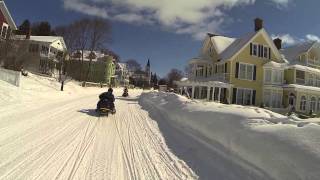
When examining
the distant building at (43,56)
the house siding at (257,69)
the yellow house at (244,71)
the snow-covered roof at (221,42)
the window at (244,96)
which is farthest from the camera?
the distant building at (43,56)

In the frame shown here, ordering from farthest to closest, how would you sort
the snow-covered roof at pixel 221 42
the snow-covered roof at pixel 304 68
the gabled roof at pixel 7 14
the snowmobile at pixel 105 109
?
1. the gabled roof at pixel 7 14
2. the snow-covered roof at pixel 221 42
3. the snow-covered roof at pixel 304 68
4. the snowmobile at pixel 105 109

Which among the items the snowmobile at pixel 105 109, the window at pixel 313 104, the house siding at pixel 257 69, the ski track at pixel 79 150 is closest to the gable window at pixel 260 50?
the house siding at pixel 257 69

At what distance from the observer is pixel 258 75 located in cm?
4106

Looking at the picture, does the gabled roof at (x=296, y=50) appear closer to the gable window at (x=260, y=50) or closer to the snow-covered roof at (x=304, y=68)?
the snow-covered roof at (x=304, y=68)

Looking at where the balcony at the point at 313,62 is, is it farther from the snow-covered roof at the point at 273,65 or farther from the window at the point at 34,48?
the window at the point at 34,48

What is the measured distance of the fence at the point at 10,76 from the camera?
23.5m

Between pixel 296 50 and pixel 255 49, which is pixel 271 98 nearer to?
pixel 255 49

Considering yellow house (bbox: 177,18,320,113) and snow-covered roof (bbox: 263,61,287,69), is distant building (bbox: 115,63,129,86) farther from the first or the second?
snow-covered roof (bbox: 263,61,287,69)

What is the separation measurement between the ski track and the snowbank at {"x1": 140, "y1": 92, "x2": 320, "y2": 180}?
0.67m

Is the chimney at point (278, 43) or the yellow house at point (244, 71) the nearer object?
the yellow house at point (244, 71)

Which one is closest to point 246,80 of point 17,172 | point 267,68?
point 267,68

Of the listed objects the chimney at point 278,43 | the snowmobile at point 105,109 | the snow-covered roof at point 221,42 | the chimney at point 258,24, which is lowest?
the snowmobile at point 105,109

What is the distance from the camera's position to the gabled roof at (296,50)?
44.8m

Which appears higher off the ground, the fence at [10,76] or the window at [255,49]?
the window at [255,49]
